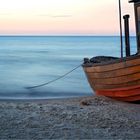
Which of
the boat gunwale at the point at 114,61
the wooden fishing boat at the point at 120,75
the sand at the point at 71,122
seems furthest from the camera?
the wooden fishing boat at the point at 120,75

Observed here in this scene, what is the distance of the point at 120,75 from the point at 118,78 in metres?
0.20

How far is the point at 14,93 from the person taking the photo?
18.2m

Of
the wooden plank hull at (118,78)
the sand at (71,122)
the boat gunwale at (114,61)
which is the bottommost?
the sand at (71,122)

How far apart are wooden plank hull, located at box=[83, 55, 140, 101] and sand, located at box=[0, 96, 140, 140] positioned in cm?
45

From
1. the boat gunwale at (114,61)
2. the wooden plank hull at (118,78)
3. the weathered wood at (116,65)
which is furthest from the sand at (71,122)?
the boat gunwale at (114,61)

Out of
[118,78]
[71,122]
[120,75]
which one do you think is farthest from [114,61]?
[71,122]

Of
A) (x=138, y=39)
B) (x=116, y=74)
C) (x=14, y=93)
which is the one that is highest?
(x=138, y=39)

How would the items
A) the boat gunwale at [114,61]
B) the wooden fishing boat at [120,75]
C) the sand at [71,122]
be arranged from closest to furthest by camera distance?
the sand at [71,122]
the boat gunwale at [114,61]
the wooden fishing boat at [120,75]

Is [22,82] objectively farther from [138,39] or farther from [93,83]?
[138,39]

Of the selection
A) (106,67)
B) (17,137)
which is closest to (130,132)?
(17,137)

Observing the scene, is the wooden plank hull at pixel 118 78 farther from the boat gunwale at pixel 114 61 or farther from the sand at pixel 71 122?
the sand at pixel 71 122

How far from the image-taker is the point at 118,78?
444 inches

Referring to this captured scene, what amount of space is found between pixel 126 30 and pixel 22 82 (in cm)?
1180

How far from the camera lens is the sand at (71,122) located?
7.50 meters
